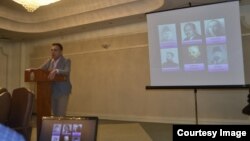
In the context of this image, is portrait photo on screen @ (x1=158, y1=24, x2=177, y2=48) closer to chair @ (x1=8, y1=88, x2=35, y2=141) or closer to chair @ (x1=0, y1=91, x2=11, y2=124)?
chair @ (x1=8, y1=88, x2=35, y2=141)

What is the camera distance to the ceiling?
5439 mm

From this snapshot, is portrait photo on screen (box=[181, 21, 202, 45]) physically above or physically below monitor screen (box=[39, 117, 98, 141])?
above

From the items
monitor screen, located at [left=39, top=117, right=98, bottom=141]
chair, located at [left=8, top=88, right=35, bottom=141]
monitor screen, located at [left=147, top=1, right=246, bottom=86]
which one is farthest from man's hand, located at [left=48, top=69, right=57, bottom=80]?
monitor screen, located at [left=147, top=1, right=246, bottom=86]

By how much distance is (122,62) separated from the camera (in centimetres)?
648

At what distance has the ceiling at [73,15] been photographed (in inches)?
214

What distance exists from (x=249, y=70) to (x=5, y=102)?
4183 mm

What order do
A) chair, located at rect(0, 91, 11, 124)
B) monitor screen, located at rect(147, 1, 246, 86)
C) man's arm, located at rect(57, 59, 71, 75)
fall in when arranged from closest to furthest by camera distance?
chair, located at rect(0, 91, 11, 124), man's arm, located at rect(57, 59, 71, 75), monitor screen, located at rect(147, 1, 246, 86)

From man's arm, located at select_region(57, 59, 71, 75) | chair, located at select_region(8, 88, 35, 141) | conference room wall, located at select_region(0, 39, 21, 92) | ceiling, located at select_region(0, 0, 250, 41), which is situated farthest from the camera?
conference room wall, located at select_region(0, 39, 21, 92)

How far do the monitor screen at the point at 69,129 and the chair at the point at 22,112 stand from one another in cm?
109

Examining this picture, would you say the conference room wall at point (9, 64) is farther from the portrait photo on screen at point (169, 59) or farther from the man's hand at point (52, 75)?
the man's hand at point (52, 75)

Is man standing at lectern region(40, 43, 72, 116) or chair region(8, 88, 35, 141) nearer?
chair region(8, 88, 35, 141)

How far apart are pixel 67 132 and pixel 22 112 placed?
4.21ft

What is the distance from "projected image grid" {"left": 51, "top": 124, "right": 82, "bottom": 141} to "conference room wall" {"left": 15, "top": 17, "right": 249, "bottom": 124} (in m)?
4.32

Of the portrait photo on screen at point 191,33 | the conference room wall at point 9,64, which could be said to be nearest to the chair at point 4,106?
the portrait photo on screen at point 191,33
